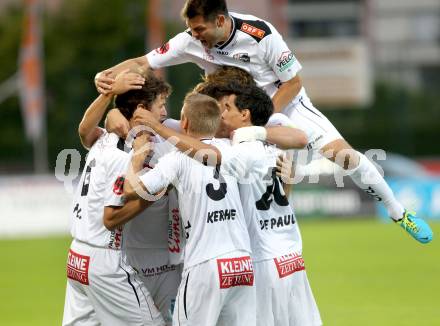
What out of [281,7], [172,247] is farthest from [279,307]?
[281,7]

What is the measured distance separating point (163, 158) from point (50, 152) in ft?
87.5

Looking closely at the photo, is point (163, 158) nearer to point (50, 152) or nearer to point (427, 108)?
point (50, 152)

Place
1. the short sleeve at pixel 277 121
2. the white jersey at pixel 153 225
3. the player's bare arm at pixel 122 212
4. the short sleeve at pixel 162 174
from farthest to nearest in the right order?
the short sleeve at pixel 277 121, the white jersey at pixel 153 225, the player's bare arm at pixel 122 212, the short sleeve at pixel 162 174

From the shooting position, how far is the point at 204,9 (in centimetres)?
824

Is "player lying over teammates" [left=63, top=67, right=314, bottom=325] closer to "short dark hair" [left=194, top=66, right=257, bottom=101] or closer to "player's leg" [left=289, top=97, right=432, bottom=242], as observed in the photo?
"short dark hair" [left=194, top=66, right=257, bottom=101]

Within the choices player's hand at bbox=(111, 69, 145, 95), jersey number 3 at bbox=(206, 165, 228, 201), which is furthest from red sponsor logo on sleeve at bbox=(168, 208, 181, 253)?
player's hand at bbox=(111, 69, 145, 95)

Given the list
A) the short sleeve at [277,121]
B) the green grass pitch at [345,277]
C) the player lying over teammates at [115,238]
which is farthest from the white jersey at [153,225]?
the green grass pitch at [345,277]

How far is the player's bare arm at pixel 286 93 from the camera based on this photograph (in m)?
8.59

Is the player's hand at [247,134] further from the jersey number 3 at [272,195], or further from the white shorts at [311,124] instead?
the white shorts at [311,124]

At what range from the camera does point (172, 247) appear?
25.5ft

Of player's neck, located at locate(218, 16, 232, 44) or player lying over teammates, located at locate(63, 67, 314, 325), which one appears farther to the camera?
player's neck, located at locate(218, 16, 232, 44)

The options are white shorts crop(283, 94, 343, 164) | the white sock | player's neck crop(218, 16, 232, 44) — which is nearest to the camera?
player's neck crop(218, 16, 232, 44)

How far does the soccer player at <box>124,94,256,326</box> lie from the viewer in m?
6.94

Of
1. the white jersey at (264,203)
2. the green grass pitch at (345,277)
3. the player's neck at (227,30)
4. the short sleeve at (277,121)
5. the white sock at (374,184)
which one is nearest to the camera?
the white jersey at (264,203)
